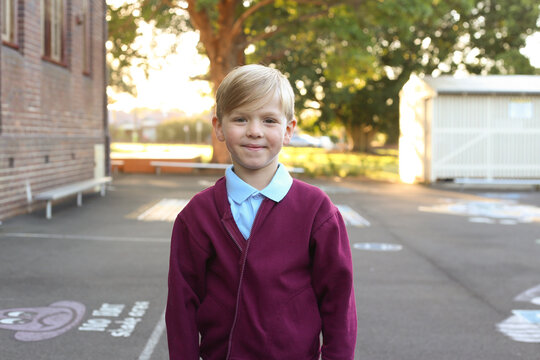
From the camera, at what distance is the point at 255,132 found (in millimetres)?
2457

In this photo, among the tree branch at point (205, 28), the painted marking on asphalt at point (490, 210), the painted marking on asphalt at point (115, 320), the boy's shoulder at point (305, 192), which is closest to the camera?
the boy's shoulder at point (305, 192)

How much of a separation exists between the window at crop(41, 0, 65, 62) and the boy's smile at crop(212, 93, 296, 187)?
12594 millimetres

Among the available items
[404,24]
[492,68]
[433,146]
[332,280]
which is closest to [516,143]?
[433,146]

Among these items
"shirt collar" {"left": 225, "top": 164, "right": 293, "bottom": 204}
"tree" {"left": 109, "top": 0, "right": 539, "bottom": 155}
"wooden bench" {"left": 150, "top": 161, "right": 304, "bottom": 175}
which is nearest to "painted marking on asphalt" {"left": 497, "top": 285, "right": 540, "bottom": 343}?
"shirt collar" {"left": 225, "top": 164, "right": 293, "bottom": 204}

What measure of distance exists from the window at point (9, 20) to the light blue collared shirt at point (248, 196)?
10586mm

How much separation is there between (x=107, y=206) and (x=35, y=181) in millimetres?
1980

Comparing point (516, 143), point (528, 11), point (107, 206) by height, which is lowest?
point (107, 206)

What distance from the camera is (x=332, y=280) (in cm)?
253

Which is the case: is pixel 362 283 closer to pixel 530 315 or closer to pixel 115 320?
pixel 530 315

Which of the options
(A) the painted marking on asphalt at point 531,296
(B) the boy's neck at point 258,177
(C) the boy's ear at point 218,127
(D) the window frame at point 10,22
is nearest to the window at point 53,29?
Answer: (D) the window frame at point 10,22

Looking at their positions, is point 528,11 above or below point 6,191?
above

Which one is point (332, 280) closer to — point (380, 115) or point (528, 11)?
point (528, 11)

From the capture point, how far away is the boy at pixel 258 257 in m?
2.46

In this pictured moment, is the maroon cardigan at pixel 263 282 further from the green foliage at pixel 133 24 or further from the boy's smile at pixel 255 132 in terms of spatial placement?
the green foliage at pixel 133 24
